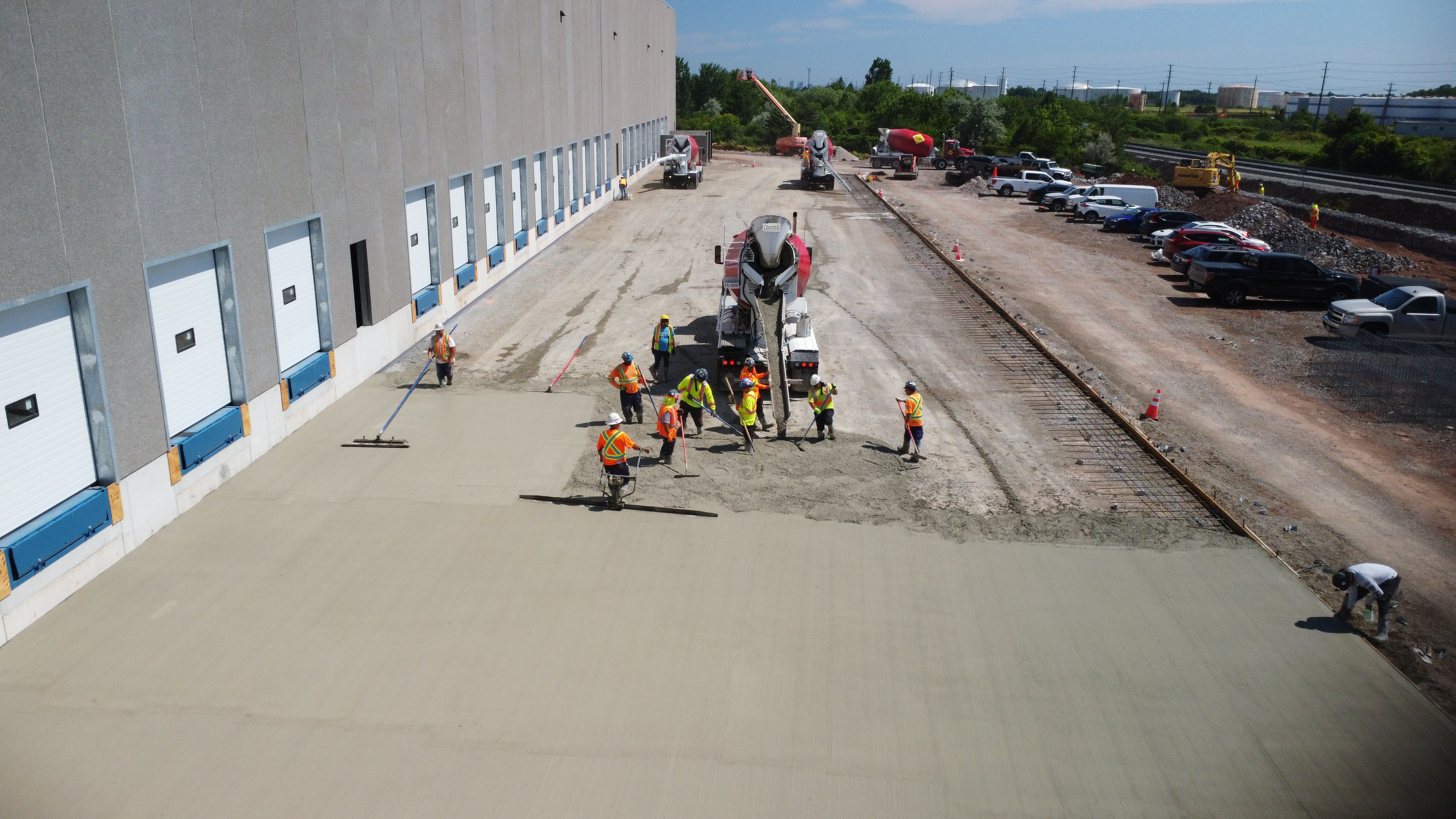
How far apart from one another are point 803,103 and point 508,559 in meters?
112

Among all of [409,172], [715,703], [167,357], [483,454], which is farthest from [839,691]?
[409,172]

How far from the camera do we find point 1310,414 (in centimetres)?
1906

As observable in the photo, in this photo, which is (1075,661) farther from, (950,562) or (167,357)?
(167,357)

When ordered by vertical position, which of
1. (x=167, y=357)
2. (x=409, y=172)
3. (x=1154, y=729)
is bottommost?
(x=1154, y=729)

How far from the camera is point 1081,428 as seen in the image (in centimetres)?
1736

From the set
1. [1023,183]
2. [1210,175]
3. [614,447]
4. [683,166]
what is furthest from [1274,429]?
[683,166]

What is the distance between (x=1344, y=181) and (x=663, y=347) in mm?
58804

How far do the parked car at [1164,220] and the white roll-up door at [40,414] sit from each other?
1509 inches

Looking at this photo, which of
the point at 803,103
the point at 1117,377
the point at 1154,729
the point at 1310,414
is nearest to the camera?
Answer: the point at 1154,729

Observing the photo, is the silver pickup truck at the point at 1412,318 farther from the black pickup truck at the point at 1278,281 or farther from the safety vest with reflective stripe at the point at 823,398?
the safety vest with reflective stripe at the point at 823,398

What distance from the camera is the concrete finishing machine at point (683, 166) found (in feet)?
178

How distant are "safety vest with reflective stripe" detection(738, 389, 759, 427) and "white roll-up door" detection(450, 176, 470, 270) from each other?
12.0 meters

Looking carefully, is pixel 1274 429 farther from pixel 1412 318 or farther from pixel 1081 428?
pixel 1412 318

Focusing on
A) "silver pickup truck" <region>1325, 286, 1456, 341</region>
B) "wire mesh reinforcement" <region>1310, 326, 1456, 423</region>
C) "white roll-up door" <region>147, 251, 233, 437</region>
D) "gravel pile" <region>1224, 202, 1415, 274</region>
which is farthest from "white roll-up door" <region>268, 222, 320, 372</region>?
"gravel pile" <region>1224, 202, 1415, 274</region>
